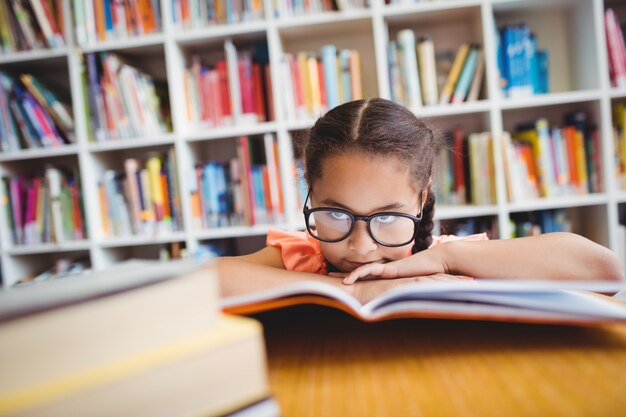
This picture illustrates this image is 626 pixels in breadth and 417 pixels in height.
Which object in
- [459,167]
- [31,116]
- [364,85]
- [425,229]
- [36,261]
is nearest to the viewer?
[425,229]

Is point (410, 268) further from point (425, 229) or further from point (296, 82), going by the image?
point (296, 82)

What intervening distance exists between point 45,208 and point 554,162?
94.3 inches

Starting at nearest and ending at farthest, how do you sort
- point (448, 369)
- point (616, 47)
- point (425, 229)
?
point (448, 369) → point (425, 229) → point (616, 47)

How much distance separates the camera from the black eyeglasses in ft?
2.67

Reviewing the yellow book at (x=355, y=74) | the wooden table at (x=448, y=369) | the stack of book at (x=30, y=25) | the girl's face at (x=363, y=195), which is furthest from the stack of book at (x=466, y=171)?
the stack of book at (x=30, y=25)

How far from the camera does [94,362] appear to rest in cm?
22

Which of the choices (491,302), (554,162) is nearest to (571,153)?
(554,162)

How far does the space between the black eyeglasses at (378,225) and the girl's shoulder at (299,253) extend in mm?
281

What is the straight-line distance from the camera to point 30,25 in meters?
1.92

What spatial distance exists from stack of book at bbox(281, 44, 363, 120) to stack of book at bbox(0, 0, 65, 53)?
1.08 m

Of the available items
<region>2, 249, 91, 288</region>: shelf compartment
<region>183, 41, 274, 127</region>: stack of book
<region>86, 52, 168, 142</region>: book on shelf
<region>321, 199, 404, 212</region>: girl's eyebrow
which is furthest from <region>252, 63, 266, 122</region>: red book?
<region>321, 199, 404, 212</region>: girl's eyebrow

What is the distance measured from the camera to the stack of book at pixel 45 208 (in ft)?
6.45

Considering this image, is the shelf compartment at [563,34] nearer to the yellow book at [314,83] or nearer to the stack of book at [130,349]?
the yellow book at [314,83]

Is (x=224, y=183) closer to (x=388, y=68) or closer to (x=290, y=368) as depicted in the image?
(x=388, y=68)
